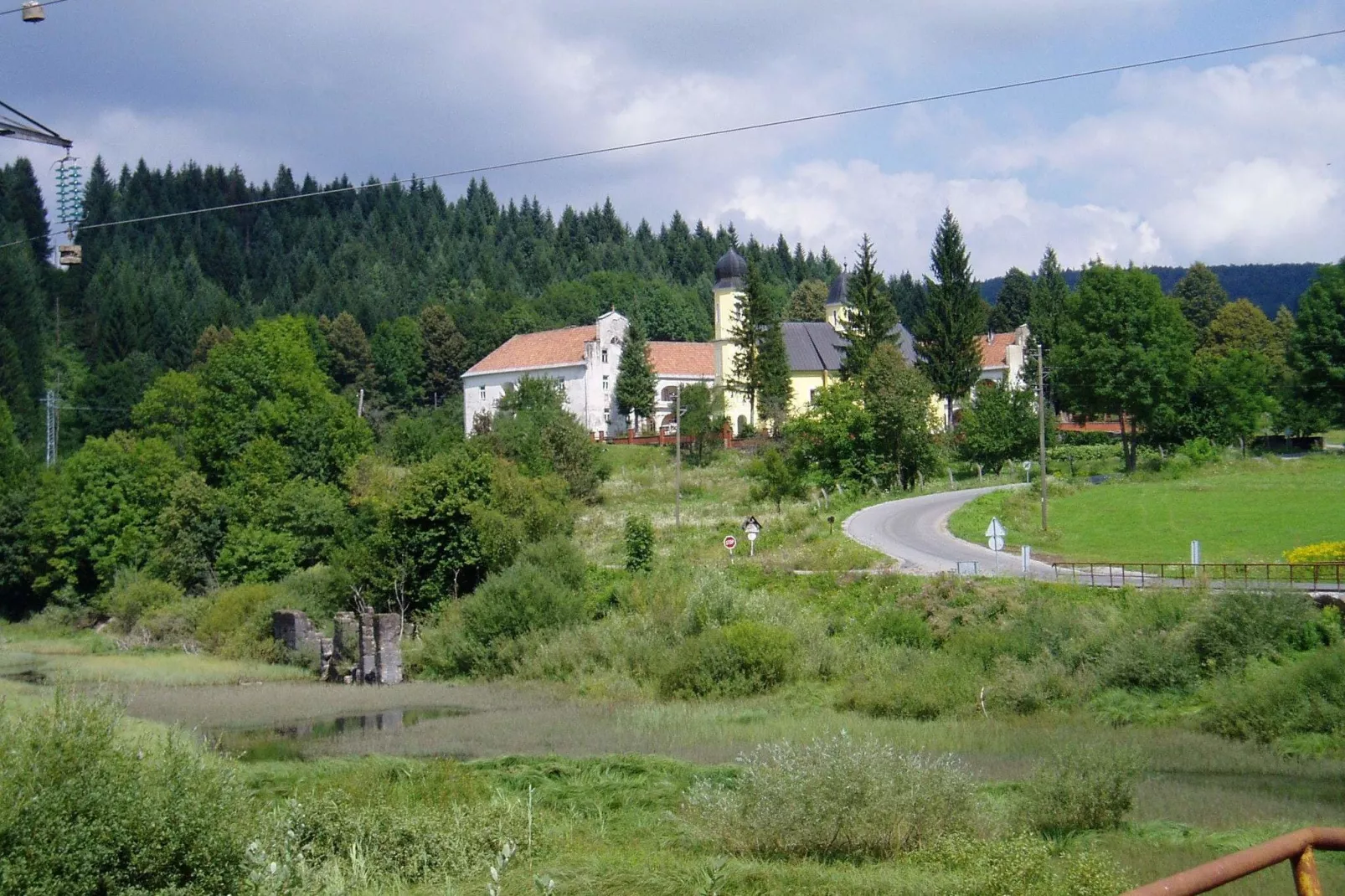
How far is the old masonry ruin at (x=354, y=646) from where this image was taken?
1367 inches

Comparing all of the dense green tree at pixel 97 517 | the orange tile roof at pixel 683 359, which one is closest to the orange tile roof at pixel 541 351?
the orange tile roof at pixel 683 359

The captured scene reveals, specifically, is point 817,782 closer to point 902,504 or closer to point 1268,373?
point 902,504

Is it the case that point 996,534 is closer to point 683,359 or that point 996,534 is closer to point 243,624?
point 243,624

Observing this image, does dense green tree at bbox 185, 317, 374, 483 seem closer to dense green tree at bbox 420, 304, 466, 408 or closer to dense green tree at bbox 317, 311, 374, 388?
dense green tree at bbox 317, 311, 374, 388

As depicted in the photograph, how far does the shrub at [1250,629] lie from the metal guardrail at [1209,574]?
105 centimetres

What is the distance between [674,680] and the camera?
2984 centimetres

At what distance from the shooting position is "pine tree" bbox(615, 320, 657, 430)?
282 feet

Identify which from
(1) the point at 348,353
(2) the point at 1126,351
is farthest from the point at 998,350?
(1) the point at 348,353

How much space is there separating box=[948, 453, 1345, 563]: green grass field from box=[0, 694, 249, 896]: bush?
2955 cm

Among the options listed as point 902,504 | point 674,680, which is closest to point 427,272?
point 902,504

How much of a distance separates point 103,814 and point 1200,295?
11542 centimetres

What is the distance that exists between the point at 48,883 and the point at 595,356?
81.5 meters

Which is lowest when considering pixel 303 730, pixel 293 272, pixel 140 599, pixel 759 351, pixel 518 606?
pixel 303 730

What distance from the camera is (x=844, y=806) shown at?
1204 cm
